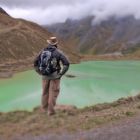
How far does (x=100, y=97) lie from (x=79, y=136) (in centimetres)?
2228

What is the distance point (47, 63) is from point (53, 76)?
50cm

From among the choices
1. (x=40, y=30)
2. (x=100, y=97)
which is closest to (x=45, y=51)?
(x=100, y=97)

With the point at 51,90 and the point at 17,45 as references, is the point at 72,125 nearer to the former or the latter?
the point at 51,90

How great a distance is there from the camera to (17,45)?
96375mm

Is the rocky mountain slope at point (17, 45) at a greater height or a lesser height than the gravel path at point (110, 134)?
greater

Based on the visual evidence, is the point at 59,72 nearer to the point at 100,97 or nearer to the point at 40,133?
the point at 40,133

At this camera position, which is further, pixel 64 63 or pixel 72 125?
pixel 64 63

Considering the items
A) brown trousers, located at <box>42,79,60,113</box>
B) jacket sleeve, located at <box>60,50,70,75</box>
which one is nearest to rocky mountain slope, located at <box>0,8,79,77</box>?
brown trousers, located at <box>42,79,60,113</box>

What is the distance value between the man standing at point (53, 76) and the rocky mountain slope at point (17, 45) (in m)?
59.9

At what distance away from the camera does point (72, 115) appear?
13859 millimetres

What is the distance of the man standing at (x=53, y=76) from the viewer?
43.7 ft

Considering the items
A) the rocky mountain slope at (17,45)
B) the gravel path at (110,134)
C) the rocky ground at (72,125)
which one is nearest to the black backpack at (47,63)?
the rocky ground at (72,125)

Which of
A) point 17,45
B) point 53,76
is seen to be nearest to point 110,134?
point 53,76

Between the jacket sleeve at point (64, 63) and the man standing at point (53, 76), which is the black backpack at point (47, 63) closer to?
A: the man standing at point (53, 76)
